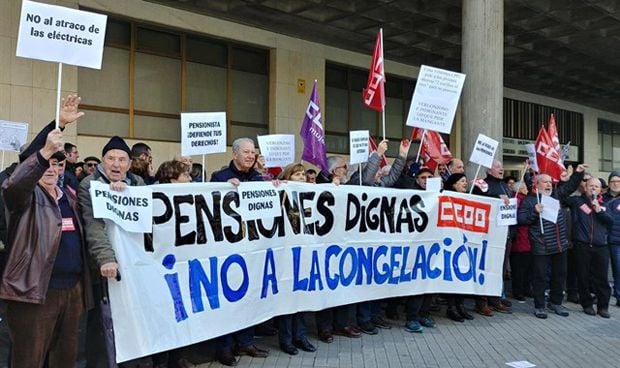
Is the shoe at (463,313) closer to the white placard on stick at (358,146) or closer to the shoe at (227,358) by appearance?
the white placard on stick at (358,146)

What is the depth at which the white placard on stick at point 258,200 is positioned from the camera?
5.32m

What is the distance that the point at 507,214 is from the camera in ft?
24.7

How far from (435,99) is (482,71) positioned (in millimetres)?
3755

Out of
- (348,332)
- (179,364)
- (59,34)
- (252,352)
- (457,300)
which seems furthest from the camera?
(457,300)

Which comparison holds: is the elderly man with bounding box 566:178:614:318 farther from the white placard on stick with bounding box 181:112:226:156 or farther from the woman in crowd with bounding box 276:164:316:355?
the white placard on stick with bounding box 181:112:226:156

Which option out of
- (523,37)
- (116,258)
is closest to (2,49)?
(116,258)

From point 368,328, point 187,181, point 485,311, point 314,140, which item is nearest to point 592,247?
point 485,311

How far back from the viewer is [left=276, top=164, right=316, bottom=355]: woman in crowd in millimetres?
5688

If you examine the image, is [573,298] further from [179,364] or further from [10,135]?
[10,135]

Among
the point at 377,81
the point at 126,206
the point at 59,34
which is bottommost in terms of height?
the point at 126,206

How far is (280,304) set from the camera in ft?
18.2

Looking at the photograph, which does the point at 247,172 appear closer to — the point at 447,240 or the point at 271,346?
the point at 271,346

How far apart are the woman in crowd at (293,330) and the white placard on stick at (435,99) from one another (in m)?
2.04

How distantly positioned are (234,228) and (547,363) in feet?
10.9
